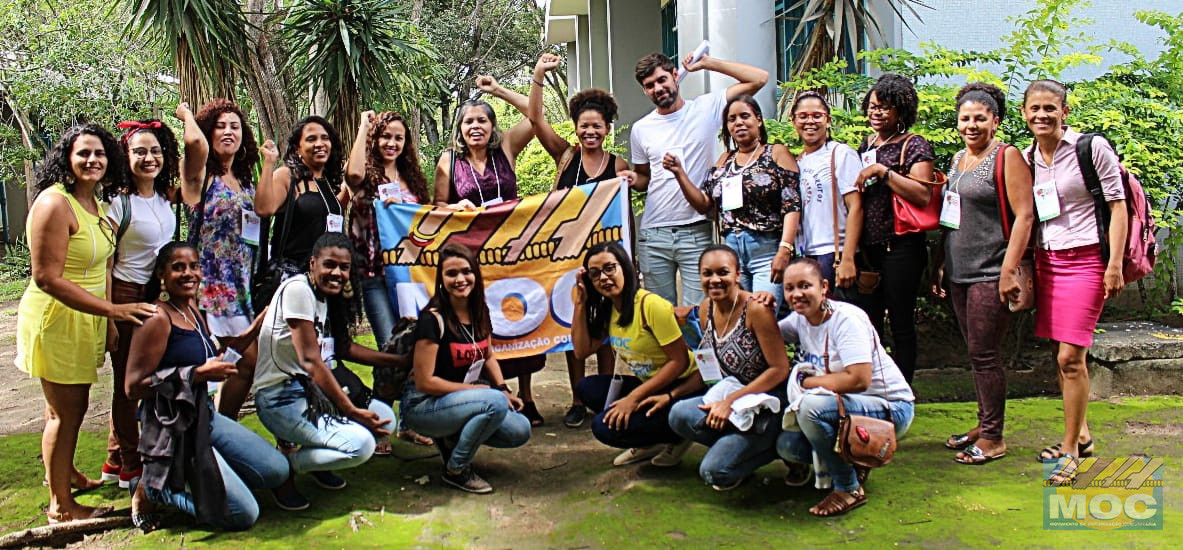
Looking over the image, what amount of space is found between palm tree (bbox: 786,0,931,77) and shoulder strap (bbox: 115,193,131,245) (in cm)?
414

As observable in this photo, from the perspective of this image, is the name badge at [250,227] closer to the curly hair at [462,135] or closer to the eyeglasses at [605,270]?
the curly hair at [462,135]

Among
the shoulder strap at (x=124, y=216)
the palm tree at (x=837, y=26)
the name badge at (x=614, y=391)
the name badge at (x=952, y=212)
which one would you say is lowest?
the name badge at (x=614, y=391)

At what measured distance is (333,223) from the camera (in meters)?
4.48

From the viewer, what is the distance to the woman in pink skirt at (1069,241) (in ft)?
12.5

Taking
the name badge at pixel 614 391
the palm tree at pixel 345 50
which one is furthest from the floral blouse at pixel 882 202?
the palm tree at pixel 345 50

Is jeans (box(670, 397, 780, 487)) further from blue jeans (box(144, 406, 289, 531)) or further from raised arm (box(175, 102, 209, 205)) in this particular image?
raised arm (box(175, 102, 209, 205))

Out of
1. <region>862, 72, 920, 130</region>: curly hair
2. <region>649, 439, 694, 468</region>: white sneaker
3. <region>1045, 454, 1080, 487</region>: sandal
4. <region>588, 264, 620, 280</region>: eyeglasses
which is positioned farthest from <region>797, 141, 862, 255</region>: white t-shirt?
<region>1045, 454, 1080, 487</region>: sandal

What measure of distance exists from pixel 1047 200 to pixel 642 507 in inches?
84.2

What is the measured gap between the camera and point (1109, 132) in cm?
562

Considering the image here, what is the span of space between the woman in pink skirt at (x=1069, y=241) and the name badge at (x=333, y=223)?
317 centimetres

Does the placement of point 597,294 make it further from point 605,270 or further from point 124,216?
point 124,216

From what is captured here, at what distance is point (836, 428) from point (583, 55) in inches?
630

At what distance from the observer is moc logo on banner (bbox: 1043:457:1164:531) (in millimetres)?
3420

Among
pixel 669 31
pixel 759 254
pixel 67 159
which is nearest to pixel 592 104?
pixel 759 254
